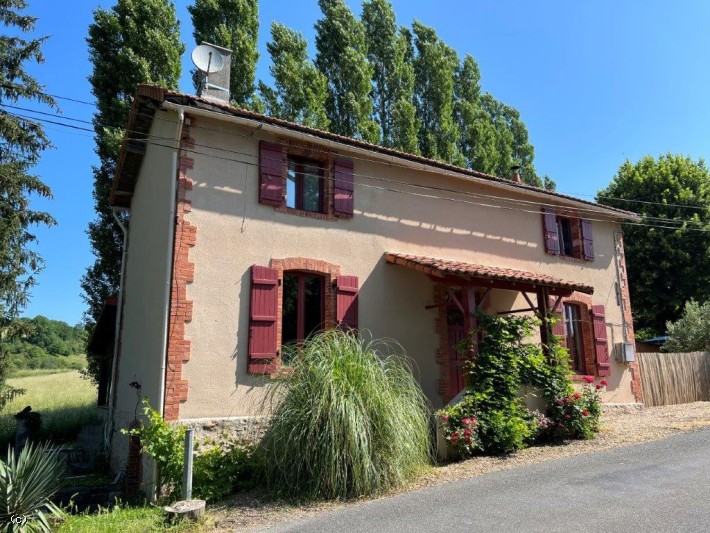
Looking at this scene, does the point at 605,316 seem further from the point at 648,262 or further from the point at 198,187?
the point at 198,187

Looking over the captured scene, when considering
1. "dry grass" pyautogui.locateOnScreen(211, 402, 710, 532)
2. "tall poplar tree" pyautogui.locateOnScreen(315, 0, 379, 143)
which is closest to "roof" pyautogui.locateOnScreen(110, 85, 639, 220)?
"dry grass" pyautogui.locateOnScreen(211, 402, 710, 532)

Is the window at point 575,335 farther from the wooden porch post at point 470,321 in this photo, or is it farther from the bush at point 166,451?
the bush at point 166,451

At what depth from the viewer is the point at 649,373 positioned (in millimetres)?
13547

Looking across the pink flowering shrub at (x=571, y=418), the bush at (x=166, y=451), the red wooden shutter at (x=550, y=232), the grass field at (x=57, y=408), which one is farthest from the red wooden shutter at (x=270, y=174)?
the grass field at (x=57, y=408)

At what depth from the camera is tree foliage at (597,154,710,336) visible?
762 inches

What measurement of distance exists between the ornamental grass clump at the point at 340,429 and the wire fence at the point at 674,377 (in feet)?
31.1

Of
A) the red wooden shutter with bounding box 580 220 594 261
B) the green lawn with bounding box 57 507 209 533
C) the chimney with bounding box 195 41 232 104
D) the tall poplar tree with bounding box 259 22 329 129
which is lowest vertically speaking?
the green lawn with bounding box 57 507 209 533

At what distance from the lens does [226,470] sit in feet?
21.7

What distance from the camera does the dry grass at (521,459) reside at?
18.5 feet

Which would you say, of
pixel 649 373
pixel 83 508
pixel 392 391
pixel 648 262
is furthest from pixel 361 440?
pixel 648 262

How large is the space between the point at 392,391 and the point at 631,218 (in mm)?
10388

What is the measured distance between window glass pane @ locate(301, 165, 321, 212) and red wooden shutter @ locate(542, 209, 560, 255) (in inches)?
237

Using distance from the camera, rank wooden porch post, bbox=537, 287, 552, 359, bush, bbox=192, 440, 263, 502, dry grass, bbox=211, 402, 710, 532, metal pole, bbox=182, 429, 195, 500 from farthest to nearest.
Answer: wooden porch post, bbox=537, 287, 552, 359 → bush, bbox=192, 440, 263, 502 → metal pole, bbox=182, 429, 195, 500 → dry grass, bbox=211, 402, 710, 532

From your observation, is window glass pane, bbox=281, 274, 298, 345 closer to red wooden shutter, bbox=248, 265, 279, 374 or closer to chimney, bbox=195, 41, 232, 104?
red wooden shutter, bbox=248, 265, 279, 374
